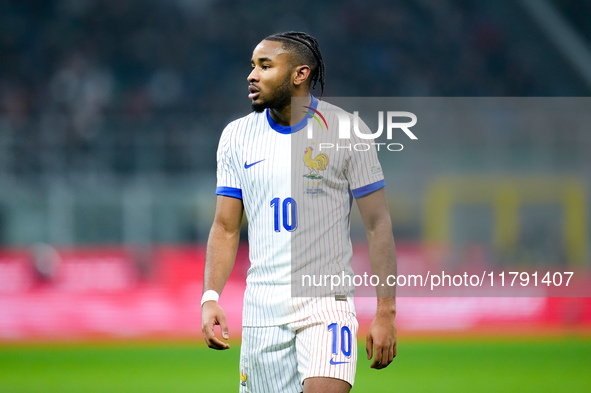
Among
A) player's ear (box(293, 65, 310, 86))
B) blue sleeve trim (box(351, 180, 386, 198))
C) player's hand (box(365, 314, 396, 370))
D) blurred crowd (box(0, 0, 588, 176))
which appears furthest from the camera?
blurred crowd (box(0, 0, 588, 176))

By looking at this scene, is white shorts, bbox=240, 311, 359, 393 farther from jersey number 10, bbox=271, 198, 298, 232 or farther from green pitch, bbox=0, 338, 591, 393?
green pitch, bbox=0, 338, 591, 393

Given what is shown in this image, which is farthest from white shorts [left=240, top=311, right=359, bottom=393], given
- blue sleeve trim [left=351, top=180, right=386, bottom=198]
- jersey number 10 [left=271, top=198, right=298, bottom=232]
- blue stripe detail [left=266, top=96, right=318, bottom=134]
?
blue stripe detail [left=266, top=96, right=318, bottom=134]

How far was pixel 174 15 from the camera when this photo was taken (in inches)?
771

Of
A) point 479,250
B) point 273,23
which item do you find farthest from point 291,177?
point 273,23

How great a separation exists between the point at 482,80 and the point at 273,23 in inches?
191

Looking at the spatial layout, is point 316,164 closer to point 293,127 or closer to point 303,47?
point 293,127

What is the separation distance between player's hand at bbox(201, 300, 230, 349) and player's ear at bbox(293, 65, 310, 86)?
3.39 feet

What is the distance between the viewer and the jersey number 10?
375 cm

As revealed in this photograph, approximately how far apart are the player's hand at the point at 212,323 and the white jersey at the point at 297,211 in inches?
6.2

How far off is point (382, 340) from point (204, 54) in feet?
52.6

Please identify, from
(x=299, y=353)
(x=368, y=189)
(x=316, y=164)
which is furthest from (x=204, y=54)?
(x=299, y=353)

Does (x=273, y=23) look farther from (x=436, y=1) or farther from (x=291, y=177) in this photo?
(x=291, y=177)

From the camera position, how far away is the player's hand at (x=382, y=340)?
3537mm

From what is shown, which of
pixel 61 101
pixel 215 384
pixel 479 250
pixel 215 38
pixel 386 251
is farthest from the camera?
pixel 215 38
